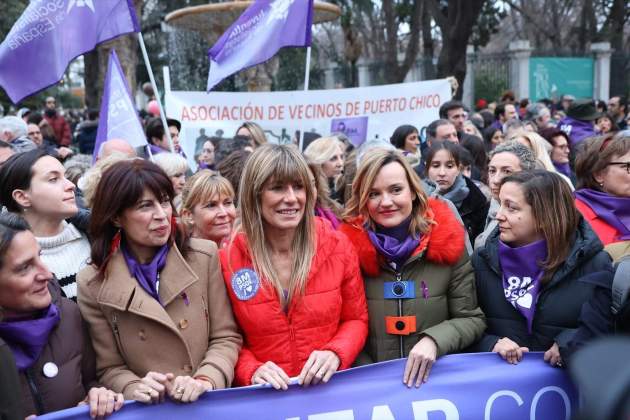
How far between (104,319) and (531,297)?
190 cm

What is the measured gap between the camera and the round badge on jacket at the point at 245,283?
9.48ft

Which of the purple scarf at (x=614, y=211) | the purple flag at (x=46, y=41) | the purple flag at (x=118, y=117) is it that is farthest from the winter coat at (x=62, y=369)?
the purple flag at (x=118, y=117)

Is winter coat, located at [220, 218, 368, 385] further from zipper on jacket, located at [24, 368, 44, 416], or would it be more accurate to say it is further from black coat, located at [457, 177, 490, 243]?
black coat, located at [457, 177, 490, 243]

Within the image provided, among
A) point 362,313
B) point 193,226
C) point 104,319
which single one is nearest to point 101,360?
point 104,319

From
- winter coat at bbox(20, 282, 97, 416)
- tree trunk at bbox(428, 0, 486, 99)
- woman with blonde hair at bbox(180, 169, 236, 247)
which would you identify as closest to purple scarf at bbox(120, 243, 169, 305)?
winter coat at bbox(20, 282, 97, 416)

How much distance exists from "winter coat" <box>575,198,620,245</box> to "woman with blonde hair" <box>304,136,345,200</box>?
242 centimetres

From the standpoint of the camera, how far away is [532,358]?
2.96 metres

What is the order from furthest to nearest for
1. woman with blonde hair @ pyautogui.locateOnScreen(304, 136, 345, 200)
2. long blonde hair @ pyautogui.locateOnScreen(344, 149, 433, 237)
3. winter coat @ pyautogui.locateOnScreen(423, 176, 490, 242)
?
woman with blonde hair @ pyautogui.locateOnScreen(304, 136, 345, 200) → winter coat @ pyautogui.locateOnScreen(423, 176, 490, 242) → long blonde hair @ pyautogui.locateOnScreen(344, 149, 433, 237)

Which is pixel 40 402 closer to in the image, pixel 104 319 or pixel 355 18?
pixel 104 319

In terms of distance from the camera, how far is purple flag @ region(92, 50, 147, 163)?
639cm

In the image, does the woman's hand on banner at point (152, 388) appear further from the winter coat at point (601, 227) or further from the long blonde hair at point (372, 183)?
the winter coat at point (601, 227)

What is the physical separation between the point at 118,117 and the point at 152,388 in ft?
14.3

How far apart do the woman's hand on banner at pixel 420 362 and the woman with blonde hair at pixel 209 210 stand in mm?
1676

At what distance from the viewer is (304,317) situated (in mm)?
2893
